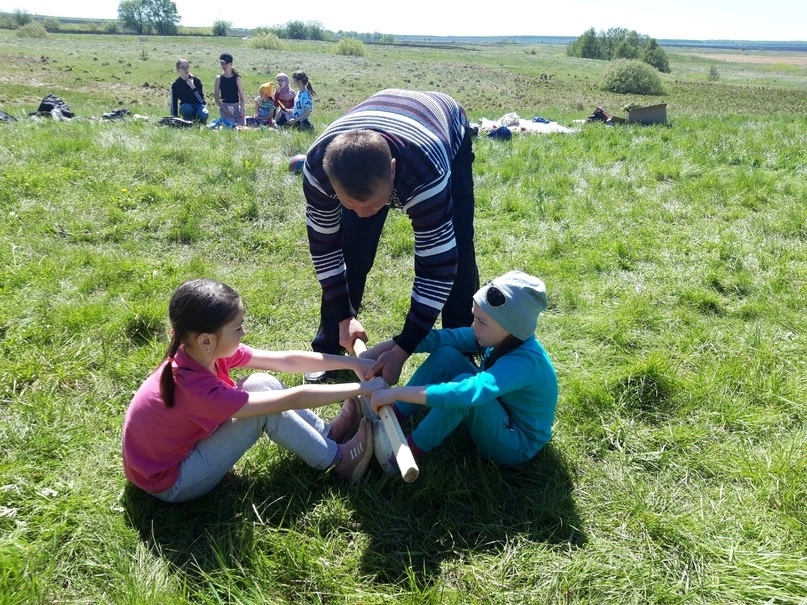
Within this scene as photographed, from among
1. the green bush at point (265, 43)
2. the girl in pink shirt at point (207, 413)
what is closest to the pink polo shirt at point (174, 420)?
the girl in pink shirt at point (207, 413)

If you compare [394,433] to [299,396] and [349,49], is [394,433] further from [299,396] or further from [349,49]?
[349,49]

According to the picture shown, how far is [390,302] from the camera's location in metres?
4.75

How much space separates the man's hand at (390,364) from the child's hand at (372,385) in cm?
11

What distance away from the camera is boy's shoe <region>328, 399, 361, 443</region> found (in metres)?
3.10

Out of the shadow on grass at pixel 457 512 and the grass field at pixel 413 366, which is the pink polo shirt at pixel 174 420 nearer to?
the grass field at pixel 413 366

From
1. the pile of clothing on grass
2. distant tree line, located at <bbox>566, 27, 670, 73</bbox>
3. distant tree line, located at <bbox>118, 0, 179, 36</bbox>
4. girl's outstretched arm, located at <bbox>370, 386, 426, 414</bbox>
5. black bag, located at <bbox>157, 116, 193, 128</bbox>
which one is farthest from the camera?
distant tree line, located at <bbox>118, 0, 179, 36</bbox>

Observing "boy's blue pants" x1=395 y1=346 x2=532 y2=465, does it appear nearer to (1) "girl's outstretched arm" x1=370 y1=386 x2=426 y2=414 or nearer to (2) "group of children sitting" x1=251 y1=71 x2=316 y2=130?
(1) "girl's outstretched arm" x1=370 y1=386 x2=426 y2=414

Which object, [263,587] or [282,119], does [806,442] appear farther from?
[282,119]

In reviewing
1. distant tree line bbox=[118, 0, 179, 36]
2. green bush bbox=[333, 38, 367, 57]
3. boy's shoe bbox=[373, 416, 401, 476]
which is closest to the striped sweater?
boy's shoe bbox=[373, 416, 401, 476]

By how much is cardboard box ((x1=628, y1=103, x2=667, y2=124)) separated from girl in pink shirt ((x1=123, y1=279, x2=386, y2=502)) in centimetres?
1159

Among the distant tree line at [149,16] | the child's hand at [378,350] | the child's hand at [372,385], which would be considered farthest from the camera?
the distant tree line at [149,16]

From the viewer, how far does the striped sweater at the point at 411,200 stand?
274 centimetres

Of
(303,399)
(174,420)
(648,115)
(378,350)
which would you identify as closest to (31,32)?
(648,115)

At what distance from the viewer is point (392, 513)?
8.71 ft
